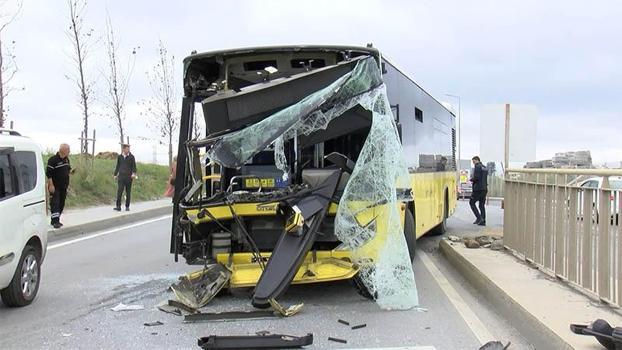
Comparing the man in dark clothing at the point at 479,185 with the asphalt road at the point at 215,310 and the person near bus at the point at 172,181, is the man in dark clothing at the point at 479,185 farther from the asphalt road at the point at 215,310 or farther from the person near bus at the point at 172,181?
the person near bus at the point at 172,181

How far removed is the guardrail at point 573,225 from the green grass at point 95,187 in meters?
14.3

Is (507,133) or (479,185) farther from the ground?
(507,133)

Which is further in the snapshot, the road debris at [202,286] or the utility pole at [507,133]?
the utility pole at [507,133]

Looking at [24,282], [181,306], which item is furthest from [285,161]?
[24,282]

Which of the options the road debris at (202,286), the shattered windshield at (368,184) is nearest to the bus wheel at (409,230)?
the shattered windshield at (368,184)

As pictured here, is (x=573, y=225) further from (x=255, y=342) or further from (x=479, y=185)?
(x=479, y=185)

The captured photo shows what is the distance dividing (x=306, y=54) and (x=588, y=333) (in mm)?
4228

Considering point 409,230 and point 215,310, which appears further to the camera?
point 409,230

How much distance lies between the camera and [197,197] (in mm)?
6996

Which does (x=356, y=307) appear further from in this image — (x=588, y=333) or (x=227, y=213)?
(x=588, y=333)

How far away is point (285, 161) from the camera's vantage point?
7.06 metres

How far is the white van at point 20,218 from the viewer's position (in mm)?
6219

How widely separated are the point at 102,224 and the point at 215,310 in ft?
31.2

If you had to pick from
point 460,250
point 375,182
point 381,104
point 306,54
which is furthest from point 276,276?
point 460,250
